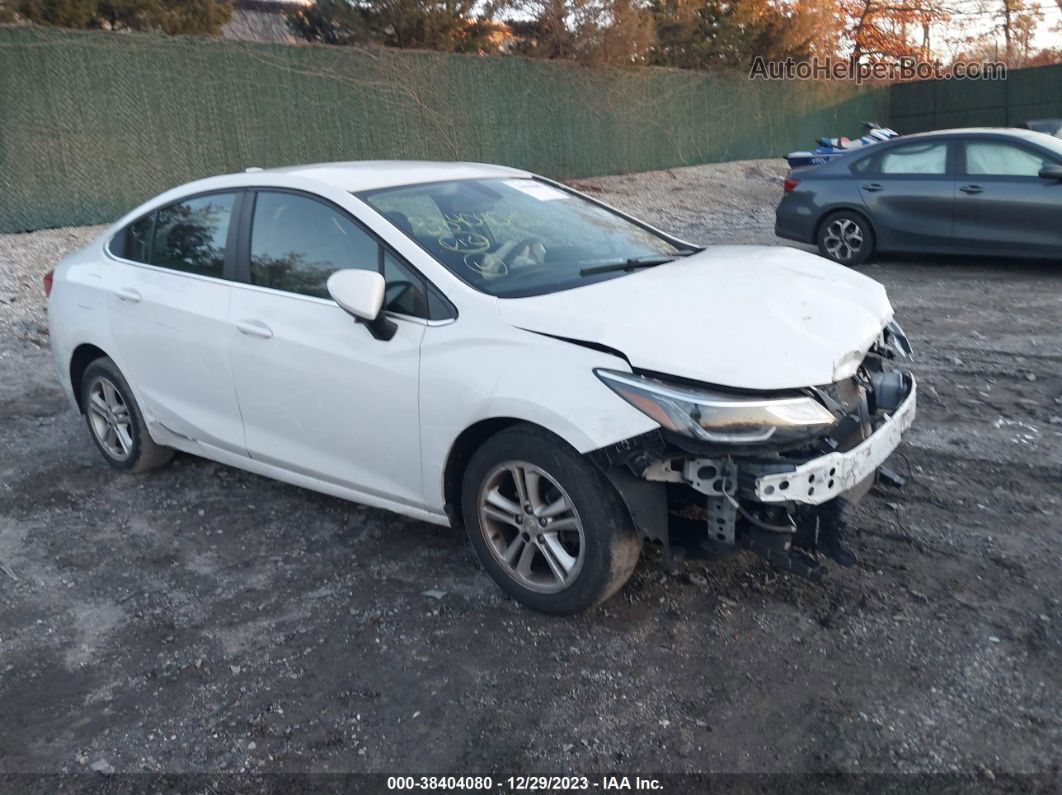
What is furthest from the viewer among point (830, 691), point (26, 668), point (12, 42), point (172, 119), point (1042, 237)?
point (172, 119)

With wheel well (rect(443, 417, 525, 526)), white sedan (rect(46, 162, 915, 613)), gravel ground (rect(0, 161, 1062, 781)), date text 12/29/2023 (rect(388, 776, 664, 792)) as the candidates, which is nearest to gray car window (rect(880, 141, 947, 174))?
gravel ground (rect(0, 161, 1062, 781))

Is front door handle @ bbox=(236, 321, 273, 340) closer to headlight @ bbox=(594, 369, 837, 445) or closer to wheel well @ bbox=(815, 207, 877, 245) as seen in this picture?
headlight @ bbox=(594, 369, 837, 445)

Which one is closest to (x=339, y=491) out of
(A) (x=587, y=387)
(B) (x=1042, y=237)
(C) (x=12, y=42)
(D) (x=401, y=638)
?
(D) (x=401, y=638)

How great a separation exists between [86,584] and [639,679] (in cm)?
247

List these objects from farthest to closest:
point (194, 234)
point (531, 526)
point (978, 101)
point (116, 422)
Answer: point (978, 101), point (116, 422), point (194, 234), point (531, 526)

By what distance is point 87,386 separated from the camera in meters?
5.61

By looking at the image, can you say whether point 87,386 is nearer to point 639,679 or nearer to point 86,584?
point 86,584

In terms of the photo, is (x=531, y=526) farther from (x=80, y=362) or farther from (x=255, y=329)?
(x=80, y=362)

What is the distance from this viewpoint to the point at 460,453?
3846mm

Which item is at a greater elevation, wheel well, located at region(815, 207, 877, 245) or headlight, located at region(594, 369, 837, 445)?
wheel well, located at region(815, 207, 877, 245)

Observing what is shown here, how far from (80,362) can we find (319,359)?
7.33 ft

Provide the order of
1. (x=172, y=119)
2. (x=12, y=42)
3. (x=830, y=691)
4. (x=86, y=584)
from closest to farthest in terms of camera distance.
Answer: (x=830, y=691)
(x=86, y=584)
(x=12, y=42)
(x=172, y=119)

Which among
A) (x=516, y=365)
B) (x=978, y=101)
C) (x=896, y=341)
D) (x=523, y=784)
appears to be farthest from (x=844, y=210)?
(x=978, y=101)

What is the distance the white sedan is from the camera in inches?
133
